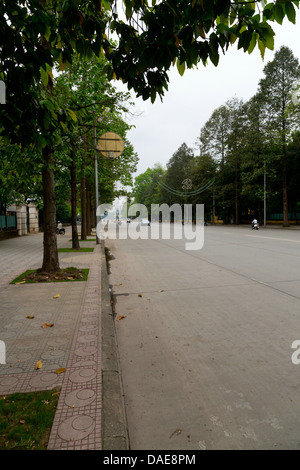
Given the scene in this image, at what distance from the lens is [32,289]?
7.21m

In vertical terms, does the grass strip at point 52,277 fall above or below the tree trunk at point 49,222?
below

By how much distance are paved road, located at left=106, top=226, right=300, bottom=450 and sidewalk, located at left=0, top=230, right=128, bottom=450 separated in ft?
0.70

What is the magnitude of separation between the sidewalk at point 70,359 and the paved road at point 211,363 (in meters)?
0.21

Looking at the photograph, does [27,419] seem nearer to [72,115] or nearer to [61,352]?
[61,352]

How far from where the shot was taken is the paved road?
2.55m

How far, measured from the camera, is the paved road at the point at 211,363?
2.55 m

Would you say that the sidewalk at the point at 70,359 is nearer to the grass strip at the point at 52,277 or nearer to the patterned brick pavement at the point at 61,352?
the patterned brick pavement at the point at 61,352

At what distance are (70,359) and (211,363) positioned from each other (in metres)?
1.67

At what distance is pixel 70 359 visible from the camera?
11.9 ft
